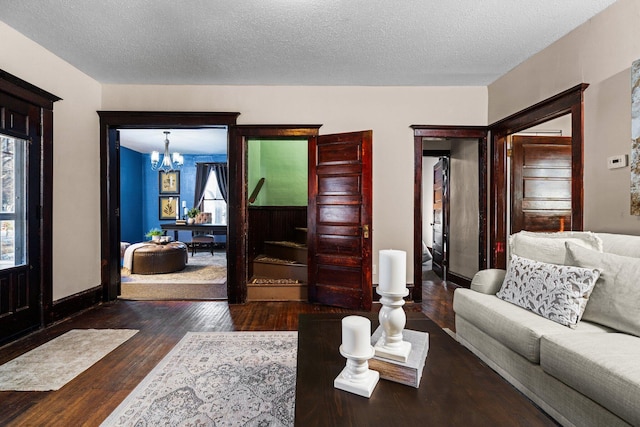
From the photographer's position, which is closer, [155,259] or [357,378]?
[357,378]

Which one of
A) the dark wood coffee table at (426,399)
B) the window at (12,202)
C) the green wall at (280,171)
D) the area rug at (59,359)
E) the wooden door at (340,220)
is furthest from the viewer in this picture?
the green wall at (280,171)

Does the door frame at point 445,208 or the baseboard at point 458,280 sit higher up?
the door frame at point 445,208

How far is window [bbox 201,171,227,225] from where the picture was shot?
8.72 m

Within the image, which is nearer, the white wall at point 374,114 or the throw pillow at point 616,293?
the throw pillow at point 616,293

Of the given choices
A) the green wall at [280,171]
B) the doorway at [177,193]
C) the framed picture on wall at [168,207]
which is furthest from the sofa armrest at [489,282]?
the framed picture on wall at [168,207]

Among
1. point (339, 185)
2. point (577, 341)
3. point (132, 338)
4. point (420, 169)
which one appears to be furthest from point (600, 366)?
point (132, 338)

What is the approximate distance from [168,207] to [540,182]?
8262 mm

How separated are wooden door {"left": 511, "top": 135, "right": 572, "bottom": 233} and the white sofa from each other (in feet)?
5.47

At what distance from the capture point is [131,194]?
26.7ft

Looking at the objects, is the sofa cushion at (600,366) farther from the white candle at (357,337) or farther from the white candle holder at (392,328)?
the white candle at (357,337)

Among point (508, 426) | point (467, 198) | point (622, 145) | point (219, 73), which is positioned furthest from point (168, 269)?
point (622, 145)

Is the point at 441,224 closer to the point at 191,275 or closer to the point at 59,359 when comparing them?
the point at 191,275

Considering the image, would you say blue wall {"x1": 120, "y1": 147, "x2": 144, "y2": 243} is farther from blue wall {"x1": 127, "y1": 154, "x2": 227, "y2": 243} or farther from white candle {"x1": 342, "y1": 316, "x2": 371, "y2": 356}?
white candle {"x1": 342, "y1": 316, "x2": 371, "y2": 356}

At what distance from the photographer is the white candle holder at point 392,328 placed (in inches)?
53.1
